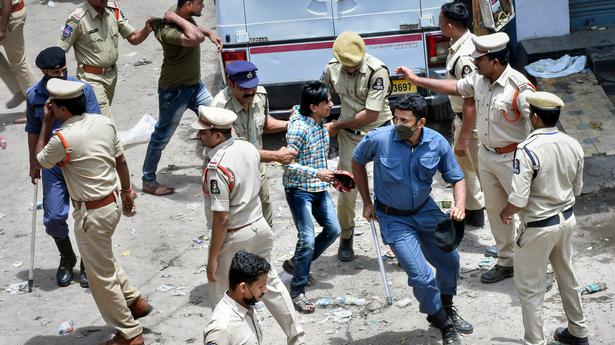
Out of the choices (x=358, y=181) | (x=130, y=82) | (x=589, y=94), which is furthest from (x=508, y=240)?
(x=130, y=82)

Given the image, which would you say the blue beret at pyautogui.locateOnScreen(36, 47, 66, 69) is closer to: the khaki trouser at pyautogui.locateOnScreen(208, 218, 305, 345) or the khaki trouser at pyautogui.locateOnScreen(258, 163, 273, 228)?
the khaki trouser at pyautogui.locateOnScreen(258, 163, 273, 228)

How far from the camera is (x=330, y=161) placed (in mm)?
10516

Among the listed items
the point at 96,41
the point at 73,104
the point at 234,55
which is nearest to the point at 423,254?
the point at 73,104

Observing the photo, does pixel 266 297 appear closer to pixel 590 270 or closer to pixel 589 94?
pixel 590 270

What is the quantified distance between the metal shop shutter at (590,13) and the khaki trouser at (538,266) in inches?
236

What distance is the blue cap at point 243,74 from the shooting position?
290 inches

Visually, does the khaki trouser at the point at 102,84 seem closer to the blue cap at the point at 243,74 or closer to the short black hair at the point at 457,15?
the blue cap at the point at 243,74

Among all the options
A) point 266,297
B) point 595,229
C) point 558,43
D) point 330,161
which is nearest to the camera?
point 266,297

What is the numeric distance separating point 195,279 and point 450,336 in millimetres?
2464

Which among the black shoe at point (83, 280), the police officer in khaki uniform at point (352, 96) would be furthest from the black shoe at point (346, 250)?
the black shoe at point (83, 280)

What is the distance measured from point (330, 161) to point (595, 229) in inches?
116

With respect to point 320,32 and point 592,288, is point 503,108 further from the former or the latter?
point 320,32

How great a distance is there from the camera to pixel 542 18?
11.9 m

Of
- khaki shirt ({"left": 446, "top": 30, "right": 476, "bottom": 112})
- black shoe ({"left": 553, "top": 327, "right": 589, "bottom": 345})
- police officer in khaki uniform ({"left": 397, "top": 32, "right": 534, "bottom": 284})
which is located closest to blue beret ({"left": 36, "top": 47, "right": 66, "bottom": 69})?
police officer in khaki uniform ({"left": 397, "top": 32, "right": 534, "bottom": 284})
